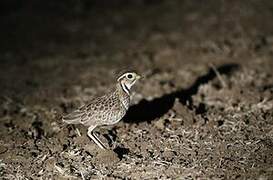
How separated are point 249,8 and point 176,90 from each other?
5.37 metres

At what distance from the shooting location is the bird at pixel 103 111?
6.79m

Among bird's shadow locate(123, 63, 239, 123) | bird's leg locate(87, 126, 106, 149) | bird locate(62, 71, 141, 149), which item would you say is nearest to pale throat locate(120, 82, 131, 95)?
bird locate(62, 71, 141, 149)

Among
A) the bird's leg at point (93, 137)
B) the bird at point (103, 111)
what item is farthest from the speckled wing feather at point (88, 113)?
the bird's leg at point (93, 137)

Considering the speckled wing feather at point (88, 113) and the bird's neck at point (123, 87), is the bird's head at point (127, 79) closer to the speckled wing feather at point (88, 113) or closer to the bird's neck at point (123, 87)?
the bird's neck at point (123, 87)

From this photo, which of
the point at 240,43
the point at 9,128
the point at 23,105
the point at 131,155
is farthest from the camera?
the point at 240,43

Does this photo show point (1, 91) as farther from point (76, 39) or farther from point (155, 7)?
point (155, 7)

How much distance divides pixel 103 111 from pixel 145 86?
317cm

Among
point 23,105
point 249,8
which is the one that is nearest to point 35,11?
point 249,8

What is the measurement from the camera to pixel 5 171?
257 inches

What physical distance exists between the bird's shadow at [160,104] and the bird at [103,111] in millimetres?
983

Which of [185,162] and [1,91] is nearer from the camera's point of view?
[185,162]

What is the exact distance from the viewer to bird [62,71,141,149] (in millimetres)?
6789

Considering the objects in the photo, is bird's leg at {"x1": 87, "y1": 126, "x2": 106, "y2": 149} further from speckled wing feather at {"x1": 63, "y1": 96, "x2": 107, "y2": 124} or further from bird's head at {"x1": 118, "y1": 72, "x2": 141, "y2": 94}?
bird's head at {"x1": 118, "y1": 72, "x2": 141, "y2": 94}

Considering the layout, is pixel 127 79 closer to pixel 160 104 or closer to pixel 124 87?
pixel 124 87
